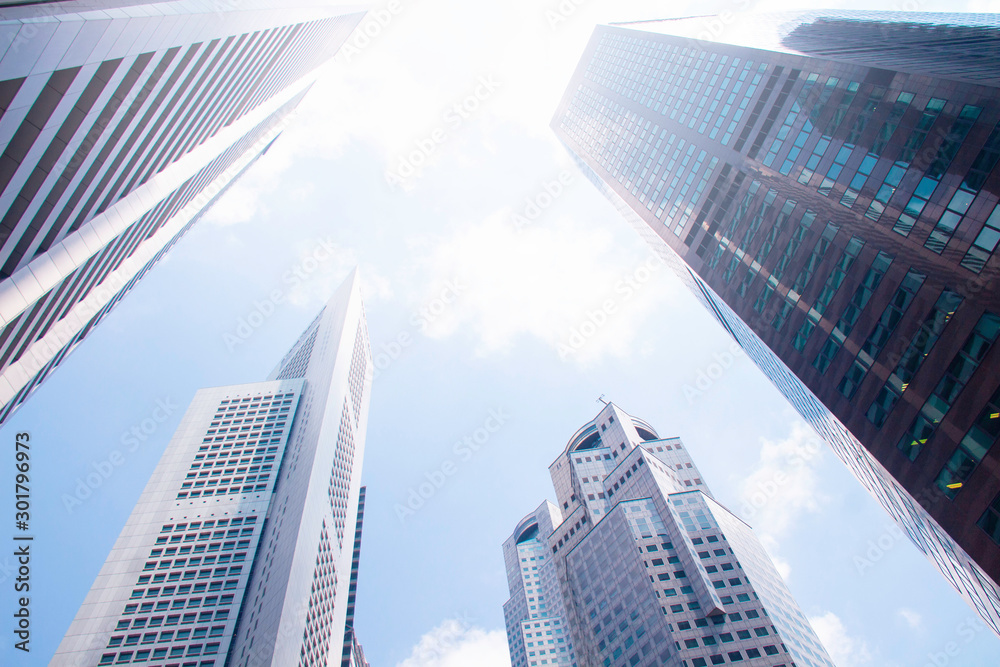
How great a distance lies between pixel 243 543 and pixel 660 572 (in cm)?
6143

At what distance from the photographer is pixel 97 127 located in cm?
2391

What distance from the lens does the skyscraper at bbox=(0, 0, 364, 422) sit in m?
17.8

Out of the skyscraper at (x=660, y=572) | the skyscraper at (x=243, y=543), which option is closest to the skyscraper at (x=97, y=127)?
the skyscraper at (x=243, y=543)

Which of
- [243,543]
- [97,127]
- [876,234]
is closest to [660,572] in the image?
[876,234]

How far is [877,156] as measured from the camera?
38.3 m

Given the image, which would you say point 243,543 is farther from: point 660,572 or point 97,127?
point 97,127

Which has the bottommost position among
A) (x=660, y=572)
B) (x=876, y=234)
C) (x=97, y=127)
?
(x=660, y=572)

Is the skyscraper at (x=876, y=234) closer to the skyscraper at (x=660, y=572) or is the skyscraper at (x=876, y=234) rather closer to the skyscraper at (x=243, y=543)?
the skyscraper at (x=660, y=572)

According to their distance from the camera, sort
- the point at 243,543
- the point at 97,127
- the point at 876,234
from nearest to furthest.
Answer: the point at 97,127 → the point at 876,234 → the point at 243,543

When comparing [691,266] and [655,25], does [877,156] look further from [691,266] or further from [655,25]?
[655,25]

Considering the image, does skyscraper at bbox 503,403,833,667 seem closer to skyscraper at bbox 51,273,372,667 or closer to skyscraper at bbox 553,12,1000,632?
skyscraper at bbox 553,12,1000,632

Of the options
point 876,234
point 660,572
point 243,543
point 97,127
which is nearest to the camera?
point 97,127

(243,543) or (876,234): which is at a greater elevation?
(243,543)

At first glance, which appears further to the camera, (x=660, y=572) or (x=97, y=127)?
(x=660, y=572)
